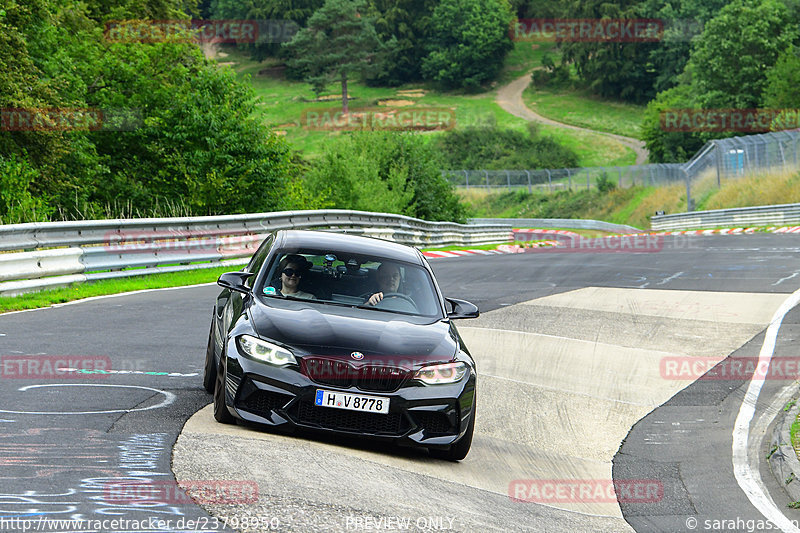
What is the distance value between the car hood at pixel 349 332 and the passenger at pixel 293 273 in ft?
0.72

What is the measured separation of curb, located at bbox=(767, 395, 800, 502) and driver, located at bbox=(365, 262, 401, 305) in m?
3.20

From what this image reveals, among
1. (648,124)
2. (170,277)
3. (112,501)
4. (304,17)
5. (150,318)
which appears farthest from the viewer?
(304,17)

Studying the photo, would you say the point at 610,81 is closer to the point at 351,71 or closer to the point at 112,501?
the point at 351,71

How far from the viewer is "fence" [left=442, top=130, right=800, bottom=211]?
5441cm

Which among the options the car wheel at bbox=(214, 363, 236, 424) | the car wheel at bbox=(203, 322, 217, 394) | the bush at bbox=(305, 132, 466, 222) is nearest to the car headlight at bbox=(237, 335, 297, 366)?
the car wheel at bbox=(214, 363, 236, 424)

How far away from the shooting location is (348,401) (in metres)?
6.93

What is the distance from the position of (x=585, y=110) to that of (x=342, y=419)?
5239 inches

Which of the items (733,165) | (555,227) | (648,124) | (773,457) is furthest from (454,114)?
(773,457)

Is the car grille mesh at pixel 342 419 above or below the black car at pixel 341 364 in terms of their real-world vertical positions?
below

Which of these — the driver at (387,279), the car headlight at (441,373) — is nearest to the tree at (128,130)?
the driver at (387,279)

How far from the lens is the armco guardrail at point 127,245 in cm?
1480

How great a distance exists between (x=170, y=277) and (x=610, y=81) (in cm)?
12646

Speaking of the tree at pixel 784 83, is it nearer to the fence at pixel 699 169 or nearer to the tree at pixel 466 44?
the fence at pixel 699 169

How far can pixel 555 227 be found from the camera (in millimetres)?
72688
